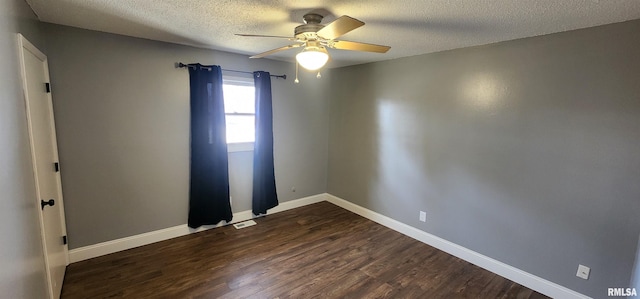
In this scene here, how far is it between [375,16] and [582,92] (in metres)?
1.85

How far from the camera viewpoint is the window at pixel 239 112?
148 inches

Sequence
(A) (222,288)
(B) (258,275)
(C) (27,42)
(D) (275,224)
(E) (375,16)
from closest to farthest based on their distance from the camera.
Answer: (C) (27,42) < (E) (375,16) < (A) (222,288) < (B) (258,275) < (D) (275,224)

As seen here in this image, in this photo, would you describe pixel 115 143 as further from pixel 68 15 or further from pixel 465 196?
pixel 465 196

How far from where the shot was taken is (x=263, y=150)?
13.2 feet

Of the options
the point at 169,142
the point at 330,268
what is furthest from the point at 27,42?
the point at 330,268

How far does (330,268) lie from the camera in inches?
114

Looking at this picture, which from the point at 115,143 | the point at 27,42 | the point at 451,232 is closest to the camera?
the point at 27,42

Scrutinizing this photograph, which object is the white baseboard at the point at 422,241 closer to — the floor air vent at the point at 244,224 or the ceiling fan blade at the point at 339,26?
the floor air vent at the point at 244,224

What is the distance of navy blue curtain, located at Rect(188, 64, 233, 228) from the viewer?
3354 mm

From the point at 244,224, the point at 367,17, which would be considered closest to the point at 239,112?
the point at 244,224

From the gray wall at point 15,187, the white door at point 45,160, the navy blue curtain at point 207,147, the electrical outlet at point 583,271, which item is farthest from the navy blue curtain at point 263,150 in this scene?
the electrical outlet at point 583,271

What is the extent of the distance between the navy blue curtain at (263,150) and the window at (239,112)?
11 cm

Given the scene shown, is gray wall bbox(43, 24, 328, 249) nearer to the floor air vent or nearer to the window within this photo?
the window

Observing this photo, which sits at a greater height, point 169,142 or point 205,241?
point 169,142
